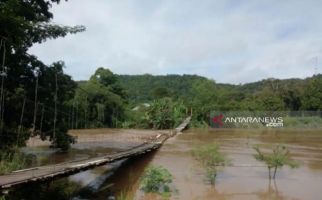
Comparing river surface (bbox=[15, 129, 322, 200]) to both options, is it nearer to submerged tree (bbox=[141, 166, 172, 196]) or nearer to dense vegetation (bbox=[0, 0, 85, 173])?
submerged tree (bbox=[141, 166, 172, 196])

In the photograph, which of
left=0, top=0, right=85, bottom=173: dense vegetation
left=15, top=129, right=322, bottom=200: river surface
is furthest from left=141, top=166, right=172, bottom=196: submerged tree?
left=0, top=0, right=85, bottom=173: dense vegetation

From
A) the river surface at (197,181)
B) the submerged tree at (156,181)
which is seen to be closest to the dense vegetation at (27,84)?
the river surface at (197,181)

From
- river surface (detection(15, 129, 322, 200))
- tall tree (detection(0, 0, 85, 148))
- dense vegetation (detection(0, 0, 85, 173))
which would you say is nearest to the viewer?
dense vegetation (detection(0, 0, 85, 173))

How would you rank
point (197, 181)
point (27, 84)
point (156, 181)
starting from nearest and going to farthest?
point (156, 181) → point (197, 181) → point (27, 84)

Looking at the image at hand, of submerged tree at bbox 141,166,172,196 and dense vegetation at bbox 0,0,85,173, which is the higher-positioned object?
dense vegetation at bbox 0,0,85,173

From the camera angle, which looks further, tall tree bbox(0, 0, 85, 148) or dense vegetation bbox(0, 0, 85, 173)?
tall tree bbox(0, 0, 85, 148)

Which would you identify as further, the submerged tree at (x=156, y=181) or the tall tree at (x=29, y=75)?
the tall tree at (x=29, y=75)

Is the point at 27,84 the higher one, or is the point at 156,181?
the point at 27,84

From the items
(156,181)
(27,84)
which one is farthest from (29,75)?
(156,181)

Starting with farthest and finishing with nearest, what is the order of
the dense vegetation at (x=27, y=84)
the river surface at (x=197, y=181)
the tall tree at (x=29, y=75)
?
the tall tree at (x=29, y=75) < the river surface at (x=197, y=181) < the dense vegetation at (x=27, y=84)

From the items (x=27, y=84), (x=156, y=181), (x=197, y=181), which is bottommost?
(x=197, y=181)

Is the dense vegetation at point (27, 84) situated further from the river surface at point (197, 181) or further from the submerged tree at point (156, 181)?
the submerged tree at point (156, 181)

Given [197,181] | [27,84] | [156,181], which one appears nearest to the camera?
[156,181]

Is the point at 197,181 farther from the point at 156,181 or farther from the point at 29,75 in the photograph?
the point at 29,75
